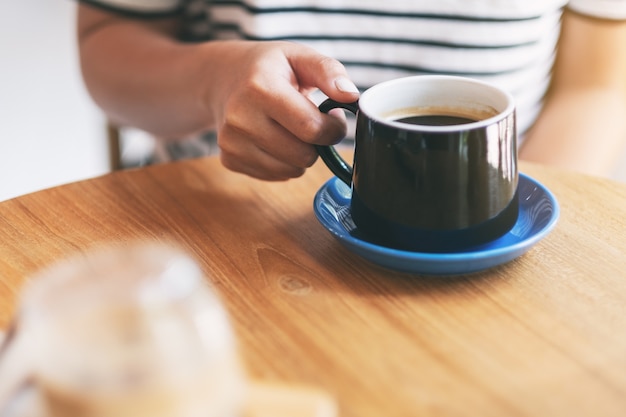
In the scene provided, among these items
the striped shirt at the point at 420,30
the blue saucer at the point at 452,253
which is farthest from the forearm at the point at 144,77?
the blue saucer at the point at 452,253

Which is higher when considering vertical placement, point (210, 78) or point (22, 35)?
point (210, 78)

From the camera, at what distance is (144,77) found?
34.9 inches

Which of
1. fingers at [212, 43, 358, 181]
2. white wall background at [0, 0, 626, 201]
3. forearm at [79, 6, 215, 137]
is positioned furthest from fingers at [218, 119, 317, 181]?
white wall background at [0, 0, 626, 201]

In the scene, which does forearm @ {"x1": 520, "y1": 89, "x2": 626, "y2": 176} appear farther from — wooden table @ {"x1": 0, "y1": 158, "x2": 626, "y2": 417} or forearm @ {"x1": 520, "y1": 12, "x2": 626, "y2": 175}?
wooden table @ {"x1": 0, "y1": 158, "x2": 626, "y2": 417}

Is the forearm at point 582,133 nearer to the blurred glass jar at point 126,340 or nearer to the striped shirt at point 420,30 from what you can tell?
the striped shirt at point 420,30

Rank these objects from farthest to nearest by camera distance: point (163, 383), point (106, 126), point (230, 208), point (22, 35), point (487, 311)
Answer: point (106, 126) → point (22, 35) → point (230, 208) → point (487, 311) → point (163, 383)

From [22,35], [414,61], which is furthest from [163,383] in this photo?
[22,35]

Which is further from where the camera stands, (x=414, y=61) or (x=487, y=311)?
(x=414, y=61)

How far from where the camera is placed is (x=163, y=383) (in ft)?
1.08

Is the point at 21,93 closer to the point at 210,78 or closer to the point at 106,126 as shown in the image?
the point at 106,126

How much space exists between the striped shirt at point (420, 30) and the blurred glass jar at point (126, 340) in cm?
60

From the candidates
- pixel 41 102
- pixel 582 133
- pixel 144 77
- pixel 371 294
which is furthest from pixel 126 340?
pixel 41 102

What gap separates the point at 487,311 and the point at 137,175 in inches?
14.3

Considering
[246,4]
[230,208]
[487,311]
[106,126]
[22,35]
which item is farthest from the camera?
[106,126]
